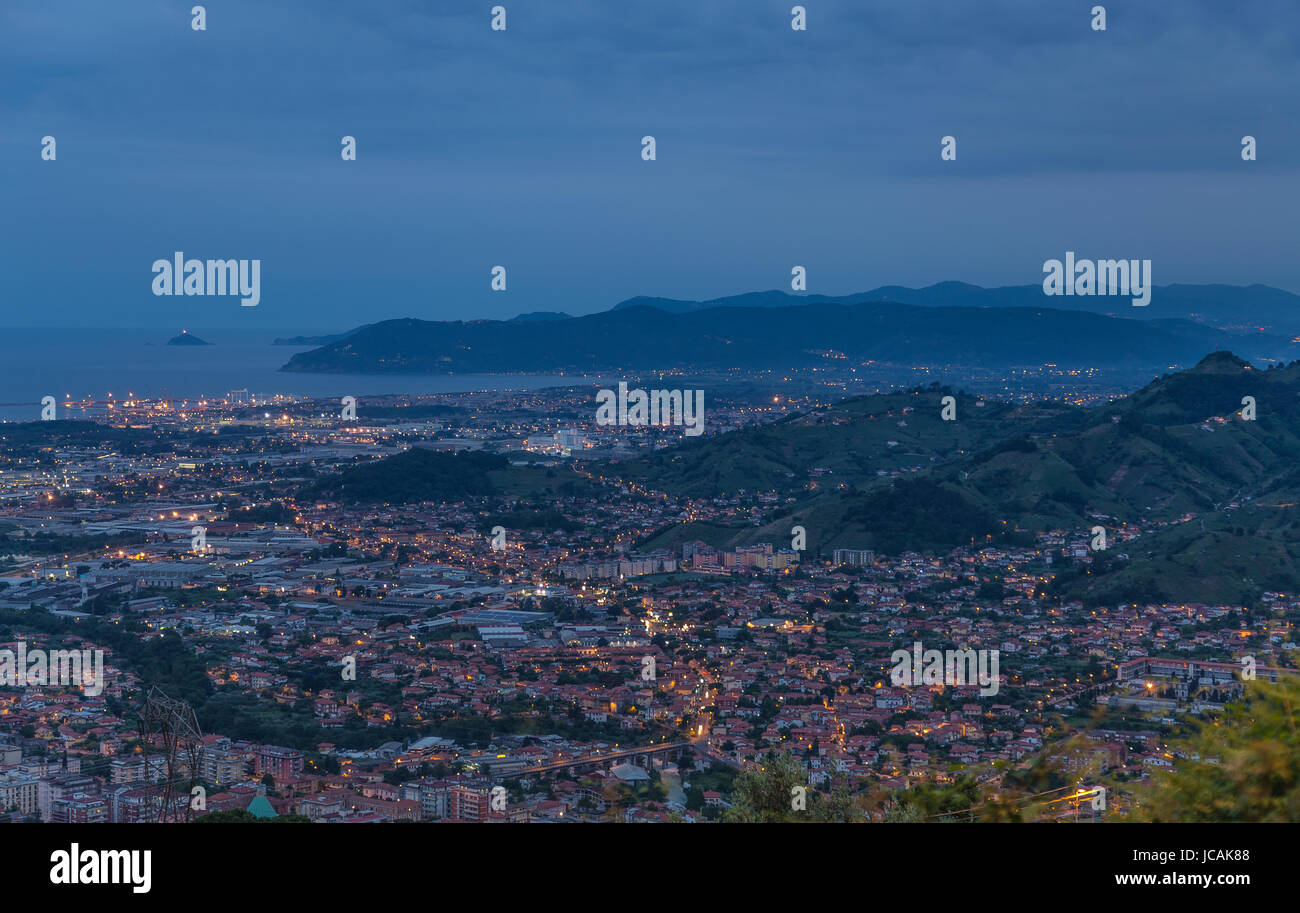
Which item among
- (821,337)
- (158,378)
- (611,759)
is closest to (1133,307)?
(821,337)

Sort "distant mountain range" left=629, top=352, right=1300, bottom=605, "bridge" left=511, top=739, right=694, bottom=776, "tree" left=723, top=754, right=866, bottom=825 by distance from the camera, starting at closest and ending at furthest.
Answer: "tree" left=723, top=754, right=866, bottom=825, "bridge" left=511, top=739, right=694, bottom=776, "distant mountain range" left=629, top=352, right=1300, bottom=605

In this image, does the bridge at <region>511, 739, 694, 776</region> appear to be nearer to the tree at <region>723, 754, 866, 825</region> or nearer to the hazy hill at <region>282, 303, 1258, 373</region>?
the tree at <region>723, 754, 866, 825</region>

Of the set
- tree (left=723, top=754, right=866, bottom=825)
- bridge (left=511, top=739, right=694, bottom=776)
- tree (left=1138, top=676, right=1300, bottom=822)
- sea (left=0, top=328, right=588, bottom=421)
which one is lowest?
bridge (left=511, top=739, right=694, bottom=776)

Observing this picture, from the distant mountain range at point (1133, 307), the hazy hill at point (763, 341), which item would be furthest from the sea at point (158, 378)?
the distant mountain range at point (1133, 307)

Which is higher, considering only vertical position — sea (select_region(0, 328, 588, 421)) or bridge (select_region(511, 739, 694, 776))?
sea (select_region(0, 328, 588, 421))

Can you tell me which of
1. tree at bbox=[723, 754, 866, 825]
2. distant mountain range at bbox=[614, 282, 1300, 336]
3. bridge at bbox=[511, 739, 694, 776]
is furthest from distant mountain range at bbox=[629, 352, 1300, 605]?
distant mountain range at bbox=[614, 282, 1300, 336]

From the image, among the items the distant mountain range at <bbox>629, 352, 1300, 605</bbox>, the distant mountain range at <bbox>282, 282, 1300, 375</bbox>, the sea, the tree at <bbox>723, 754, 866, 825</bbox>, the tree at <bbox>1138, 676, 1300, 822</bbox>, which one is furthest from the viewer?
the distant mountain range at <bbox>282, 282, 1300, 375</bbox>

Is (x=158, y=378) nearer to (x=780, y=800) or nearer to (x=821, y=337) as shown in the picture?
(x=821, y=337)
